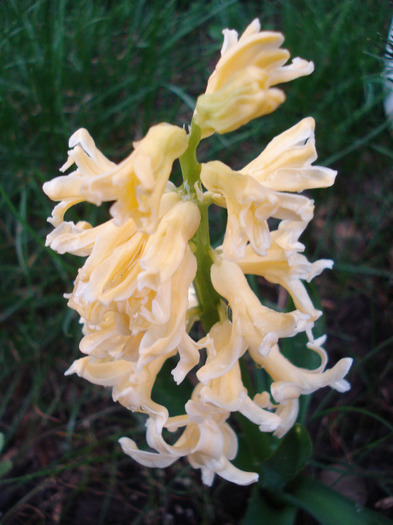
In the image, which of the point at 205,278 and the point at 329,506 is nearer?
the point at 205,278

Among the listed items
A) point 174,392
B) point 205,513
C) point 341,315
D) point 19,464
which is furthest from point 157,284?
point 341,315

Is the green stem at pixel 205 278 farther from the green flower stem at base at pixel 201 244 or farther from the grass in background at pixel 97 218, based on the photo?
the grass in background at pixel 97 218

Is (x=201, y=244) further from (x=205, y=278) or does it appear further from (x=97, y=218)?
(x=97, y=218)

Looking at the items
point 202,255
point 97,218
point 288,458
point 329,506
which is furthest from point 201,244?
point 97,218

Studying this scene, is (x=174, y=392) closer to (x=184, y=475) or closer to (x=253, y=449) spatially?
(x=253, y=449)

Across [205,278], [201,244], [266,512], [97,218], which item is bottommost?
[266,512]

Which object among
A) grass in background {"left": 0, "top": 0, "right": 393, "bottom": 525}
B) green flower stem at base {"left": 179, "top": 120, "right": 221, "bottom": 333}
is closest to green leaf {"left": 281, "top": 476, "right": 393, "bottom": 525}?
grass in background {"left": 0, "top": 0, "right": 393, "bottom": 525}

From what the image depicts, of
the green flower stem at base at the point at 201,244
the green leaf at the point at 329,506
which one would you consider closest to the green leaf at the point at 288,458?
the green leaf at the point at 329,506
